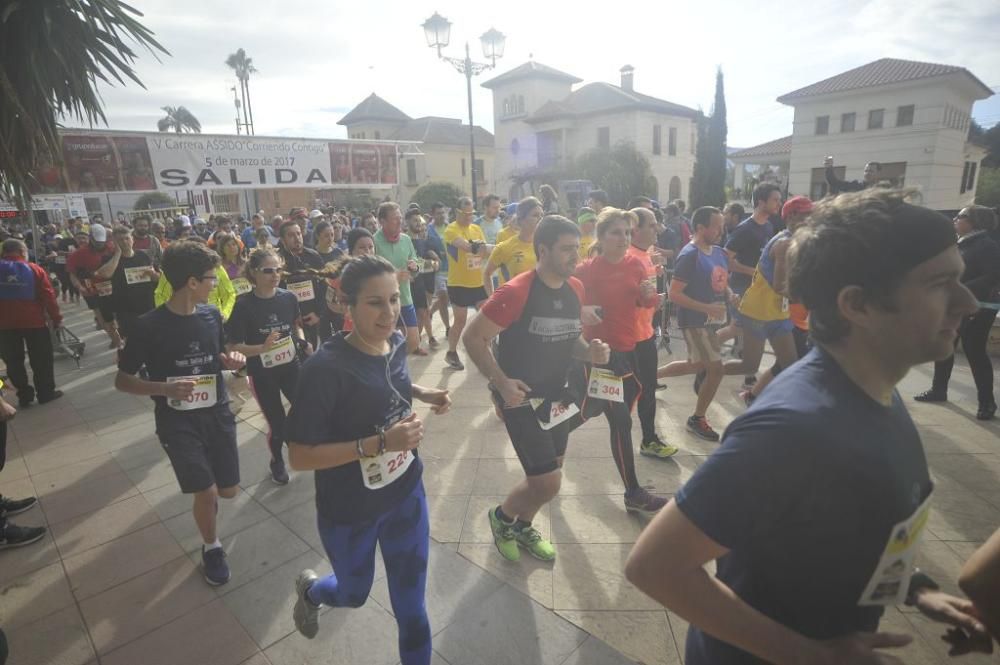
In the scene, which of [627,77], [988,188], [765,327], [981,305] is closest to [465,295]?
[765,327]

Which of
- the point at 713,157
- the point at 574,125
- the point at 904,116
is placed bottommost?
the point at 713,157

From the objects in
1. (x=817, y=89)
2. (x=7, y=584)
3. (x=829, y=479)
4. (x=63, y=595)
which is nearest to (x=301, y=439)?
(x=829, y=479)

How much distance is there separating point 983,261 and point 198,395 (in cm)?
734

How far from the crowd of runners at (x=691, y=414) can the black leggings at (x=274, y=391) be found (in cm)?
2

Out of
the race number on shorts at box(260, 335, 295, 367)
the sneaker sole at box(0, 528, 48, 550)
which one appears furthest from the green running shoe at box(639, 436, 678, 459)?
the sneaker sole at box(0, 528, 48, 550)

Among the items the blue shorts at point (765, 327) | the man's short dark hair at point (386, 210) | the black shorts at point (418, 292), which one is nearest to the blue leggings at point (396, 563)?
the blue shorts at point (765, 327)

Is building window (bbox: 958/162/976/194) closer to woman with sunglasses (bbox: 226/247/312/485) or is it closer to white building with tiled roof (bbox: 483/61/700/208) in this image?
white building with tiled roof (bbox: 483/61/700/208)

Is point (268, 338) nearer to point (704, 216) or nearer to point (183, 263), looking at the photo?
point (183, 263)

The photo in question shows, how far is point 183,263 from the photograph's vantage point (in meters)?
3.11

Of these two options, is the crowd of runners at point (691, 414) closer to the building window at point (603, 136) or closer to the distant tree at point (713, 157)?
the distant tree at point (713, 157)

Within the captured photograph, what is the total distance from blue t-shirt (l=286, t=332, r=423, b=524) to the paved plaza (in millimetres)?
974

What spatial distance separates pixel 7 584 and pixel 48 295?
4776 millimetres

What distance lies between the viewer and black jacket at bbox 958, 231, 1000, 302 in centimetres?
540

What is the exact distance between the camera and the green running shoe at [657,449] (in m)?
4.54
